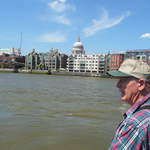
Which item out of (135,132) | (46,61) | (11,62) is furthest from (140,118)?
(11,62)

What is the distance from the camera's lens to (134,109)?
6.30 feet

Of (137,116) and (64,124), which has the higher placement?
(137,116)

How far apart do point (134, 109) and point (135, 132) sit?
0.73ft

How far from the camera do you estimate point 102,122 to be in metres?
9.41

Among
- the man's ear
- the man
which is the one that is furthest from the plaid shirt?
the man's ear

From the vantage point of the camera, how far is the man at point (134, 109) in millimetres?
1730

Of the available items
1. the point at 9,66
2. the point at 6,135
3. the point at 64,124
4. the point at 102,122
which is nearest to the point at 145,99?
the point at 6,135

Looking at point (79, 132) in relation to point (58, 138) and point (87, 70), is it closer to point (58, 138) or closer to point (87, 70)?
point (58, 138)

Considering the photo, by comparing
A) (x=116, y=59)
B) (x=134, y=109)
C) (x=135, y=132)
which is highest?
(x=116, y=59)

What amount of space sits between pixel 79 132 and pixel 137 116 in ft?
19.6

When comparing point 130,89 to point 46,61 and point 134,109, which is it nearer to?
point 134,109

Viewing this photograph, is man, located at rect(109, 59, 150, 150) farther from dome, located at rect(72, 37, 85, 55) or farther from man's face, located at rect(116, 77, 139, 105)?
dome, located at rect(72, 37, 85, 55)

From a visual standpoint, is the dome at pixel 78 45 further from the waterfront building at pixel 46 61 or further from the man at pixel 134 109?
the man at pixel 134 109

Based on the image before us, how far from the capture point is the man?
173cm
